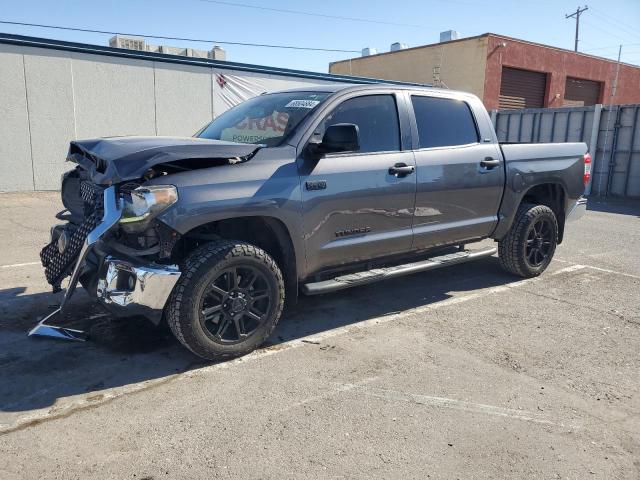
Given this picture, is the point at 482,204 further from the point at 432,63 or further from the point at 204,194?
the point at 432,63

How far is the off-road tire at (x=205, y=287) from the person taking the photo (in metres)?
3.45

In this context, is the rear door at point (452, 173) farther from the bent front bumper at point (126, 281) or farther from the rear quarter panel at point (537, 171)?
the bent front bumper at point (126, 281)

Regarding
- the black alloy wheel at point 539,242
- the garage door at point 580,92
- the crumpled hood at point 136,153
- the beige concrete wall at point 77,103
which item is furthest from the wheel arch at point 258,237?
the garage door at point 580,92

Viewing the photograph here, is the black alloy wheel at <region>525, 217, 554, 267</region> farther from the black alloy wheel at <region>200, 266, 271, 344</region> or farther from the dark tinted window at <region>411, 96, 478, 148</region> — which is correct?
the black alloy wheel at <region>200, 266, 271, 344</region>

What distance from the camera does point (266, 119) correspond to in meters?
4.46

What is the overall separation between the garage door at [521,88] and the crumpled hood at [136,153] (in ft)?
79.9

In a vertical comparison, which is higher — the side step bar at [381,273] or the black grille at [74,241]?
the black grille at [74,241]

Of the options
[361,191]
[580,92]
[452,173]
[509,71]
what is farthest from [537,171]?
[580,92]

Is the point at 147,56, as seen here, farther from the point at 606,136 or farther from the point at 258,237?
the point at 606,136

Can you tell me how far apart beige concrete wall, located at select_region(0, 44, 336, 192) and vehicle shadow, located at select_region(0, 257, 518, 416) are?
813 centimetres

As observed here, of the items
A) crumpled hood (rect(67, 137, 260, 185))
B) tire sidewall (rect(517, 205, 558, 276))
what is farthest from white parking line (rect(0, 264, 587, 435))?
crumpled hood (rect(67, 137, 260, 185))

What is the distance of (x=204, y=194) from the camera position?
3.47 meters

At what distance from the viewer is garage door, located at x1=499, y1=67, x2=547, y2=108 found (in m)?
25.5

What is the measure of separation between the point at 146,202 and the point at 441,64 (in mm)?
25479
